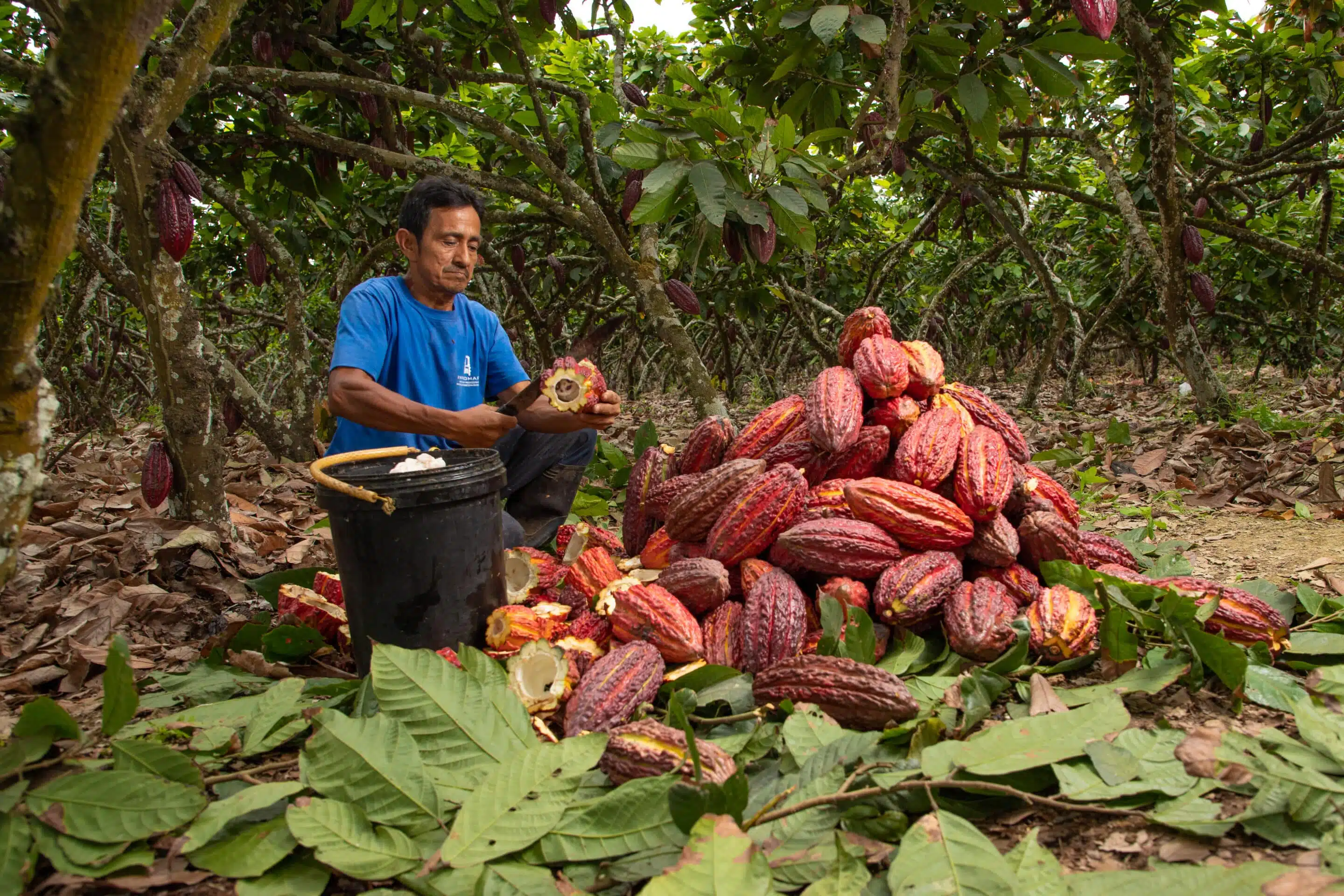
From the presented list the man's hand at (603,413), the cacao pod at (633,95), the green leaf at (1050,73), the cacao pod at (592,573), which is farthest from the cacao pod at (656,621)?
the cacao pod at (633,95)

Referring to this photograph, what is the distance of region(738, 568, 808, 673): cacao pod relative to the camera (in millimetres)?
1694

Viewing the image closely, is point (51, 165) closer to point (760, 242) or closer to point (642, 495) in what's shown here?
point (642, 495)

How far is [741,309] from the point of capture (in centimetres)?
536

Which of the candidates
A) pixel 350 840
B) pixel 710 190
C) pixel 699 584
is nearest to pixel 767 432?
pixel 699 584

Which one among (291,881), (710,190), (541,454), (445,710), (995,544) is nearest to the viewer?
(291,881)

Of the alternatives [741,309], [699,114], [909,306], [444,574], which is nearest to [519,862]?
[444,574]

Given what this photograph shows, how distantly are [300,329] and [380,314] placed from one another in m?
2.30

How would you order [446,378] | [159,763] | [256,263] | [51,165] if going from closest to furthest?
[51,165] < [159,763] < [446,378] < [256,263]

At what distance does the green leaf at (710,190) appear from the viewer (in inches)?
91.0

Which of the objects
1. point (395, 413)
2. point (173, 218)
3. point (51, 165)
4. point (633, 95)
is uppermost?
point (633, 95)

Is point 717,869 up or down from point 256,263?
down

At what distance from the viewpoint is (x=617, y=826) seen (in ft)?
3.79

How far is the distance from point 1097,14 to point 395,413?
7.84ft

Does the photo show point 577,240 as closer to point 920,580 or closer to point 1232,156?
point 1232,156
